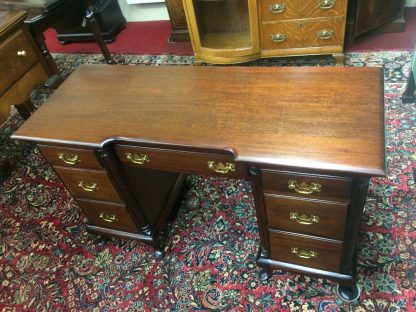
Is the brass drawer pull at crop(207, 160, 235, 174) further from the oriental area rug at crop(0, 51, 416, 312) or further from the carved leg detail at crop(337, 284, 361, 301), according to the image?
the carved leg detail at crop(337, 284, 361, 301)

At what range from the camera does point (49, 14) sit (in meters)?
2.37

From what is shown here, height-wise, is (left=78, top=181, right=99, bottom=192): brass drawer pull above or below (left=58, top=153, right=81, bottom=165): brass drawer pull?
below

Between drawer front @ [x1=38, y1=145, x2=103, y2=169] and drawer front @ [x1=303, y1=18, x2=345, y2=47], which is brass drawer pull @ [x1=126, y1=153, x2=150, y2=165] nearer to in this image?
drawer front @ [x1=38, y1=145, x2=103, y2=169]

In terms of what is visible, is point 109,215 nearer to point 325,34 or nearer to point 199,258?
point 199,258

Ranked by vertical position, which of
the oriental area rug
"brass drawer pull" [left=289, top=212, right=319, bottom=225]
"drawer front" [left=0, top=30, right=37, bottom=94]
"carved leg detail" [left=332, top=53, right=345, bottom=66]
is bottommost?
the oriental area rug

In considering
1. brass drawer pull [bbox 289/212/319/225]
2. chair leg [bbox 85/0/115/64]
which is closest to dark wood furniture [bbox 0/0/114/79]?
chair leg [bbox 85/0/115/64]

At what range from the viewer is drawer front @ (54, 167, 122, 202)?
1.40 metres

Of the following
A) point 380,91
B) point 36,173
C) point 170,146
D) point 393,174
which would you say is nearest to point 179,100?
point 170,146

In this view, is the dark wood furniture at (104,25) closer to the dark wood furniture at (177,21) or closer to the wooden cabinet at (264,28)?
the dark wood furniture at (177,21)

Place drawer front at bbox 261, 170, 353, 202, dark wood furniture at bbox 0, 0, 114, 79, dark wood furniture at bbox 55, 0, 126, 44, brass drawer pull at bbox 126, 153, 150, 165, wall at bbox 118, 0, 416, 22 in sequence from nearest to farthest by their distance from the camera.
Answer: drawer front at bbox 261, 170, 353, 202 → brass drawer pull at bbox 126, 153, 150, 165 → dark wood furniture at bbox 0, 0, 114, 79 → dark wood furniture at bbox 55, 0, 126, 44 → wall at bbox 118, 0, 416, 22

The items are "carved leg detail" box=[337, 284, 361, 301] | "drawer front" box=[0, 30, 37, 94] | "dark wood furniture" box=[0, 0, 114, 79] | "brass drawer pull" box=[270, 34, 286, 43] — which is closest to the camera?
"carved leg detail" box=[337, 284, 361, 301]

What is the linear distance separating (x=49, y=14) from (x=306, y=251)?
2174mm

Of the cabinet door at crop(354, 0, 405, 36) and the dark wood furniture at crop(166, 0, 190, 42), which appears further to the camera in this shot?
the dark wood furniture at crop(166, 0, 190, 42)

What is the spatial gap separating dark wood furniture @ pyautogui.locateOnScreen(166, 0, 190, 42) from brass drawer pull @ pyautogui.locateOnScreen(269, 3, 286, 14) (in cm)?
94
